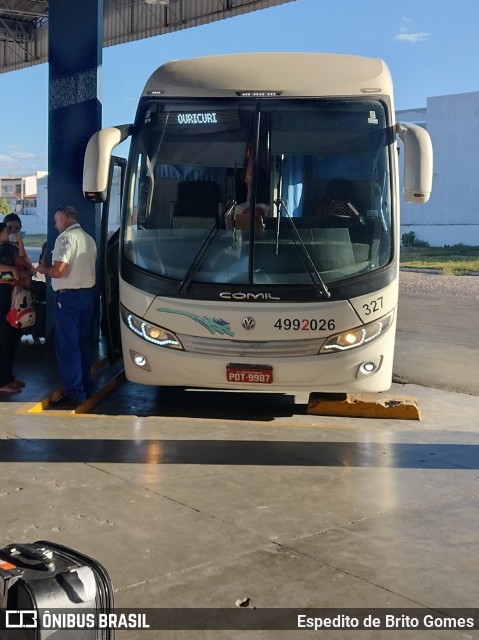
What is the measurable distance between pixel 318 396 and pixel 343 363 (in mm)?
1111

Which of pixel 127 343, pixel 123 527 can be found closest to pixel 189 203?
pixel 127 343

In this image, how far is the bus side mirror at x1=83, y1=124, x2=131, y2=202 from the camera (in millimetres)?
8594

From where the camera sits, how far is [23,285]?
945cm

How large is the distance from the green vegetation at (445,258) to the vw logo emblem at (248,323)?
92.1ft

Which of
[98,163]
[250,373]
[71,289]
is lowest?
[250,373]

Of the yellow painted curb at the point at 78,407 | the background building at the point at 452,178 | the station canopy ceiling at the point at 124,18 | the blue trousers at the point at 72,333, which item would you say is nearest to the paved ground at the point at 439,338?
the yellow painted curb at the point at 78,407

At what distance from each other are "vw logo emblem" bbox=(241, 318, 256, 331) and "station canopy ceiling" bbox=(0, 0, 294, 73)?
26.5 feet

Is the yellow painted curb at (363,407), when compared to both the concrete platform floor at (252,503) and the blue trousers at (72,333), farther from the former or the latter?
the blue trousers at (72,333)

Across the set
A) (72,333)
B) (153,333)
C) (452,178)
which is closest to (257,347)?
(153,333)

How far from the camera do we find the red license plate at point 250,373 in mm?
8242

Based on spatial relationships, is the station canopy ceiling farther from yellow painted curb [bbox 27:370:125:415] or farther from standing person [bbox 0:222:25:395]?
yellow painted curb [bbox 27:370:125:415]

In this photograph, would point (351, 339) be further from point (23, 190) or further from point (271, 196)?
point (23, 190)

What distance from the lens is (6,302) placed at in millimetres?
9312

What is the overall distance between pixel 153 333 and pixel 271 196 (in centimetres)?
169
